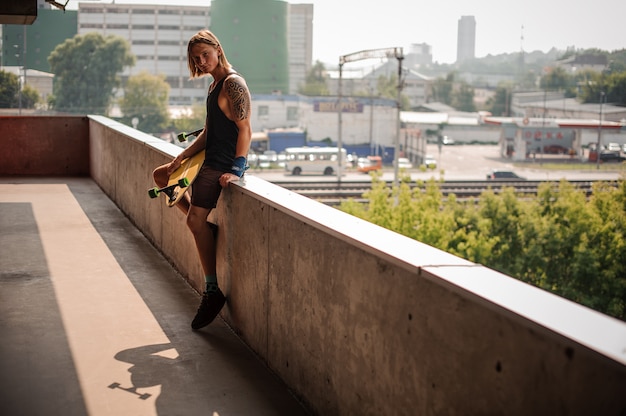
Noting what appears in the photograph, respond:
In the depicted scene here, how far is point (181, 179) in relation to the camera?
530 cm

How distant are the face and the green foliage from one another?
3968 centimetres

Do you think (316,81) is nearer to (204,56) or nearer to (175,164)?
(175,164)

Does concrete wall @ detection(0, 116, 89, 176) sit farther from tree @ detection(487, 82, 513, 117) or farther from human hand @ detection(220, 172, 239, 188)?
tree @ detection(487, 82, 513, 117)

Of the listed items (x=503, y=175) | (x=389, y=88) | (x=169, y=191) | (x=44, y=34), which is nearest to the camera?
(x=169, y=191)

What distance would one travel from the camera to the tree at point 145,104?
99.2 metres

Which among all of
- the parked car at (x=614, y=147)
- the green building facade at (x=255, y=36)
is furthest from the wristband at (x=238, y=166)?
the green building facade at (x=255, y=36)

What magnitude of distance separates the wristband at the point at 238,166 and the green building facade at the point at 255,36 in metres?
113

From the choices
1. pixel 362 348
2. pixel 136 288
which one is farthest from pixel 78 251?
pixel 362 348

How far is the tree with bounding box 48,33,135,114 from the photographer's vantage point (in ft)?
312

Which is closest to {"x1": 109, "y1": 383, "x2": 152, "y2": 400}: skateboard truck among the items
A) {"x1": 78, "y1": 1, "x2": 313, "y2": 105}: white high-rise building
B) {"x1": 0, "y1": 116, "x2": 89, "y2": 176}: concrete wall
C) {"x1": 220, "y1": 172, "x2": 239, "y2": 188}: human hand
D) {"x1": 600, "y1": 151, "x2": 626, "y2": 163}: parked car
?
{"x1": 220, "y1": 172, "x2": 239, "y2": 188}: human hand

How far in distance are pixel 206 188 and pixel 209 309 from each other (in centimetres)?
76

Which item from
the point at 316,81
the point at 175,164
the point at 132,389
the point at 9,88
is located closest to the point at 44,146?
the point at 175,164

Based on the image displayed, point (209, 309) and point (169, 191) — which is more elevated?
point (169, 191)

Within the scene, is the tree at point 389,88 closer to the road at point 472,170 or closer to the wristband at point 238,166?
the road at point 472,170
